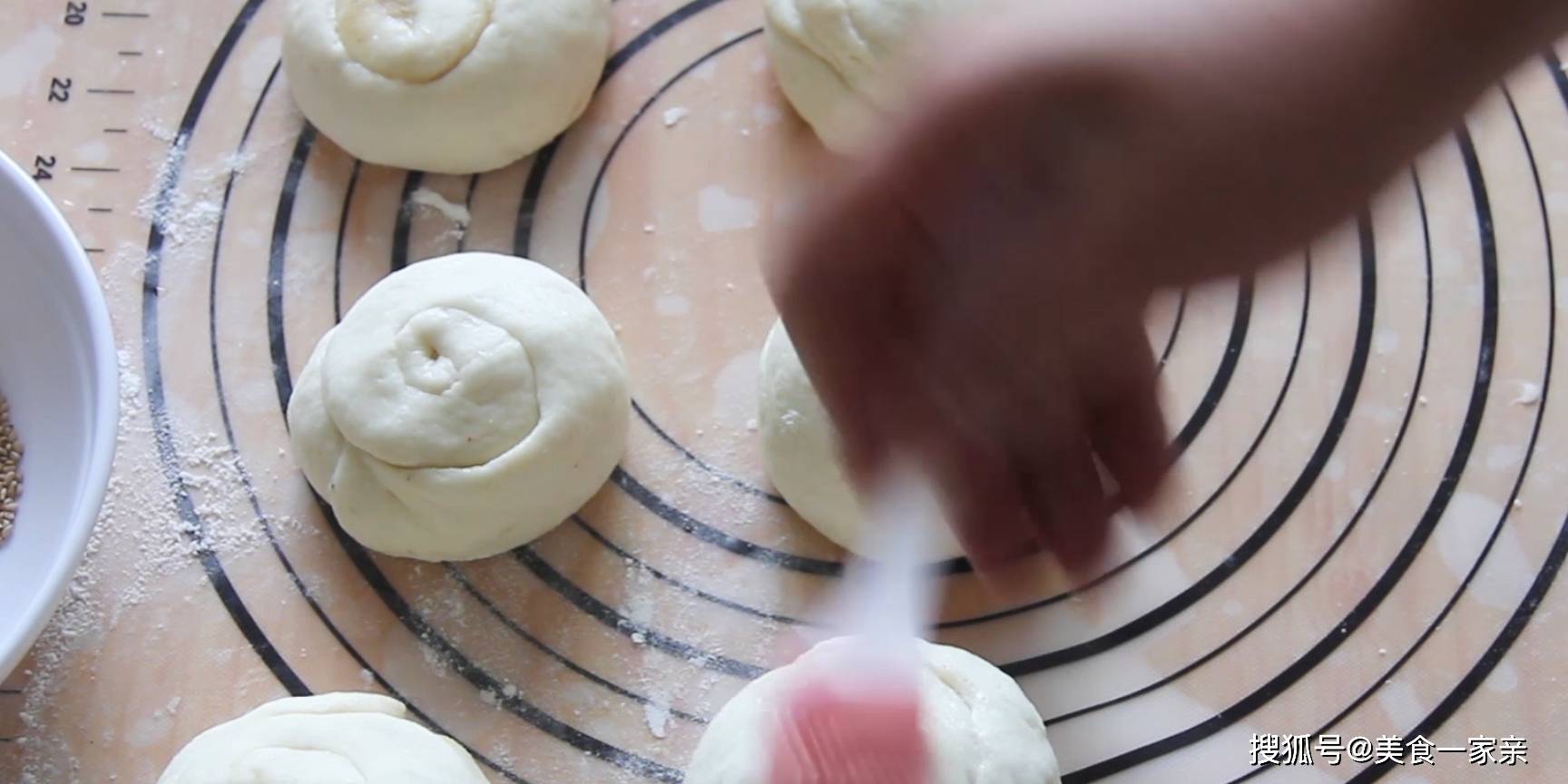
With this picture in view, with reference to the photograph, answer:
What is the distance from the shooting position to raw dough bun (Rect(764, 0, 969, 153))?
130 cm

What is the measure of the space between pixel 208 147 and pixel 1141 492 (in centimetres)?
109

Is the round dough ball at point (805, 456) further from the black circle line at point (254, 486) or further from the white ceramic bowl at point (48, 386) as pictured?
the white ceramic bowl at point (48, 386)

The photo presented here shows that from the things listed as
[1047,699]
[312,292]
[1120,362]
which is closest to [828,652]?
[1047,699]

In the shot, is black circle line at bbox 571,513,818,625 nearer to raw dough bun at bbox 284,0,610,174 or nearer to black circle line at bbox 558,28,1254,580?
black circle line at bbox 558,28,1254,580

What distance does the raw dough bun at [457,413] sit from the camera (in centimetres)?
120

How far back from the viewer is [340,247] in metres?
1.41

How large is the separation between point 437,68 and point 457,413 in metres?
0.38

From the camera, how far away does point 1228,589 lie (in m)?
1.27

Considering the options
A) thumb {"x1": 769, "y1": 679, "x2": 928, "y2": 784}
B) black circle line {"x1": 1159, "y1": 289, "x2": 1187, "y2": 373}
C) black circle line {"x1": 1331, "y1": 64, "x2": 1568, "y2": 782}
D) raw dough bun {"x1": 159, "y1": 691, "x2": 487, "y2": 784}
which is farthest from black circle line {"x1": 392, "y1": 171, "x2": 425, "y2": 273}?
black circle line {"x1": 1331, "y1": 64, "x2": 1568, "y2": 782}

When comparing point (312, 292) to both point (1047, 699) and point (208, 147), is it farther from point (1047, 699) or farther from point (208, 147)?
point (1047, 699)

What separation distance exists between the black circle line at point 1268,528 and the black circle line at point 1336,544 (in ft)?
0.15

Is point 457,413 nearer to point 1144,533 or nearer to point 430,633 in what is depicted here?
point 430,633

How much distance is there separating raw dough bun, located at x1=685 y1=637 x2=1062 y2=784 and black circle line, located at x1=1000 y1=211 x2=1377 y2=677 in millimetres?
100

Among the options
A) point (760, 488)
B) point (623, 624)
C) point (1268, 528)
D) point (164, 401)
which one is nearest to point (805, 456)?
point (760, 488)
